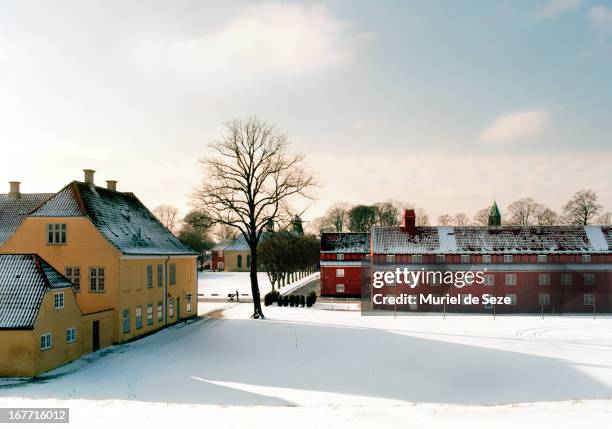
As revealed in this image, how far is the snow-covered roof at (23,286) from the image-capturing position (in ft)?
76.2

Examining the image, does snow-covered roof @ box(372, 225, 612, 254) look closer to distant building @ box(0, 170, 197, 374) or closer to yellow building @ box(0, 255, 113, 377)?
distant building @ box(0, 170, 197, 374)

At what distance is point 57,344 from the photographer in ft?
81.0

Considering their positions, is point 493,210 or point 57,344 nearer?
point 57,344

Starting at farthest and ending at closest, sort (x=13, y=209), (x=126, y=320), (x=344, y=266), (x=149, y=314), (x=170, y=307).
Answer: (x=344, y=266)
(x=13, y=209)
(x=170, y=307)
(x=149, y=314)
(x=126, y=320)

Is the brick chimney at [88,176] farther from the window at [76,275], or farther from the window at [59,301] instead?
the window at [59,301]

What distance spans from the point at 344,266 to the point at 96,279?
126ft

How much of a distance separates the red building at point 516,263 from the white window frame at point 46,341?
34324 mm

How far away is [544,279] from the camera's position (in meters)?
51.1

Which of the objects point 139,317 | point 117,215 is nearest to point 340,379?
point 139,317

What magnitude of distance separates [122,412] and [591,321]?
3981 cm

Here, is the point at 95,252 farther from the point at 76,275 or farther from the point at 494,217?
the point at 494,217

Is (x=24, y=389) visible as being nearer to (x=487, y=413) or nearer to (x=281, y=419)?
(x=281, y=419)

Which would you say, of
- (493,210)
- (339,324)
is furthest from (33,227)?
(493,210)

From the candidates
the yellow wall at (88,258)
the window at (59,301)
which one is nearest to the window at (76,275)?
the yellow wall at (88,258)
